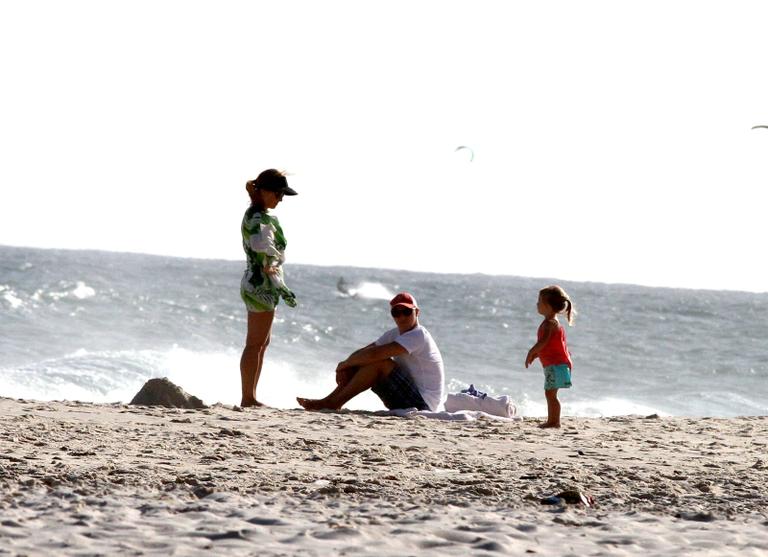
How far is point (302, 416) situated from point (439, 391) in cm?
104

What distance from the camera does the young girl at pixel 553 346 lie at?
7020mm

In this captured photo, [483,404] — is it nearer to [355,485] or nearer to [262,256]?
[262,256]

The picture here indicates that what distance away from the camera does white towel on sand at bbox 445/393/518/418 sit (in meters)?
7.68

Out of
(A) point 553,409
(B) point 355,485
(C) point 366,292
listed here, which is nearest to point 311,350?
(A) point 553,409

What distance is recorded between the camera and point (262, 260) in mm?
7160

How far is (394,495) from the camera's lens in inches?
181

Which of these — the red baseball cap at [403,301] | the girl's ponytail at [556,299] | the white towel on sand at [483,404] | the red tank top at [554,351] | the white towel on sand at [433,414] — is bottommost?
the white towel on sand at [433,414]

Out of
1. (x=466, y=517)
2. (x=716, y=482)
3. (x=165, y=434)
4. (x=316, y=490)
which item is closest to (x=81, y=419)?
(x=165, y=434)

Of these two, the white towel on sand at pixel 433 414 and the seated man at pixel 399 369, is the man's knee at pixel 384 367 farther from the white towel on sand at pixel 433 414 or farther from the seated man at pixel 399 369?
the white towel on sand at pixel 433 414

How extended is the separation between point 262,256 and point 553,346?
190 centimetres

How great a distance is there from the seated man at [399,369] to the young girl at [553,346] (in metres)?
0.67

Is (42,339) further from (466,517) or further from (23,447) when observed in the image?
(466,517)

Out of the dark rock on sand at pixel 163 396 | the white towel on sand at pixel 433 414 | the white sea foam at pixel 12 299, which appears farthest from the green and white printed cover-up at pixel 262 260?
the white sea foam at pixel 12 299

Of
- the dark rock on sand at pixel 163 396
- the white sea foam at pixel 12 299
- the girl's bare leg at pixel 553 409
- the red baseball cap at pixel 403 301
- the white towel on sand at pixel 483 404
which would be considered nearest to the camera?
the girl's bare leg at pixel 553 409
